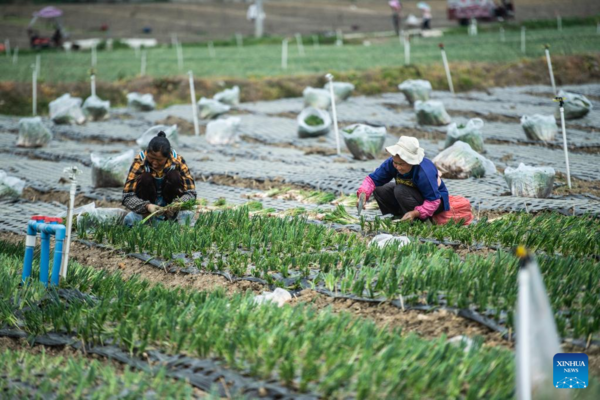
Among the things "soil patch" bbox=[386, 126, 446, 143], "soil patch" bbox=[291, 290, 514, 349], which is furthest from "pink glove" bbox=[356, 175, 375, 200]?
"soil patch" bbox=[386, 126, 446, 143]

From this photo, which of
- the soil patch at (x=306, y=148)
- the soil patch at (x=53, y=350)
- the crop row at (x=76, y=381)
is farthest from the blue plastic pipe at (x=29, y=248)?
the soil patch at (x=306, y=148)

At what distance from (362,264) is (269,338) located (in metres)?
1.39

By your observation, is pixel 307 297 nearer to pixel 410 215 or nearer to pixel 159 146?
pixel 410 215

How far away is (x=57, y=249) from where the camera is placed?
4.32 m

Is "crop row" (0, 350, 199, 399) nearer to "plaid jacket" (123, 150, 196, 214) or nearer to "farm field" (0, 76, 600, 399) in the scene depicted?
"farm field" (0, 76, 600, 399)

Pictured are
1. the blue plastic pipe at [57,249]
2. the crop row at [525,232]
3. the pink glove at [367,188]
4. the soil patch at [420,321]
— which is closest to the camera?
the soil patch at [420,321]

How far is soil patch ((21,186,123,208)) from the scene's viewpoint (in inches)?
295

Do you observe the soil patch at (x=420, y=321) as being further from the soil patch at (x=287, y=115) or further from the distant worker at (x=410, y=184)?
the soil patch at (x=287, y=115)

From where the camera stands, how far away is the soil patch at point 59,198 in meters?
7.49

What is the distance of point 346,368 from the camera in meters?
3.09

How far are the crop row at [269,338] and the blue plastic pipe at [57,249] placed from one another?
2.8 inches

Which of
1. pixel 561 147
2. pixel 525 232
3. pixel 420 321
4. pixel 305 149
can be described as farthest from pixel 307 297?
pixel 561 147

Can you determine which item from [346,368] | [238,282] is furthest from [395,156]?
[346,368]

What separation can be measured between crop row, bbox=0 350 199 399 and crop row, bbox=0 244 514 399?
28 centimetres
